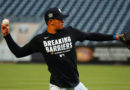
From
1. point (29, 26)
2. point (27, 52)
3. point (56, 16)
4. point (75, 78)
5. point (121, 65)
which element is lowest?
point (121, 65)

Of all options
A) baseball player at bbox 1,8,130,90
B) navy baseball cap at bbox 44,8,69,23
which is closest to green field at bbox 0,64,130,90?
baseball player at bbox 1,8,130,90

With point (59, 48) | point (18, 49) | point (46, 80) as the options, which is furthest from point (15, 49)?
point (46, 80)

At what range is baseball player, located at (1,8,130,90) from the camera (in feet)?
14.8

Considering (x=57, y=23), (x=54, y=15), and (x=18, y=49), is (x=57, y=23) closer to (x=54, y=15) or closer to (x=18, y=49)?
(x=54, y=15)

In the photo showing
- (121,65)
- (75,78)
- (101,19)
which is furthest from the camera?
(101,19)

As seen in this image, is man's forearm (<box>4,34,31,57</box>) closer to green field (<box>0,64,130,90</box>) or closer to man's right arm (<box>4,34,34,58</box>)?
man's right arm (<box>4,34,34,58</box>)

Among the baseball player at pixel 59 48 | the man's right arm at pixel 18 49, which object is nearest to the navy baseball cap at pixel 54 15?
the baseball player at pixel 59 48

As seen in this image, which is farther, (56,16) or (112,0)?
(112,0)

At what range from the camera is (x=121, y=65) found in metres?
19.7

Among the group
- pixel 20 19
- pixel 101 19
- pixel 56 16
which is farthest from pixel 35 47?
pixel 101 19

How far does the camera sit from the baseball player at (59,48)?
450 centimetres

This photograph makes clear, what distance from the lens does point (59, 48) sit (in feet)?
15.0

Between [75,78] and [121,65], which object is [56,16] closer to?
[75,78]

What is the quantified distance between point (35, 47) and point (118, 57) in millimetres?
15506
